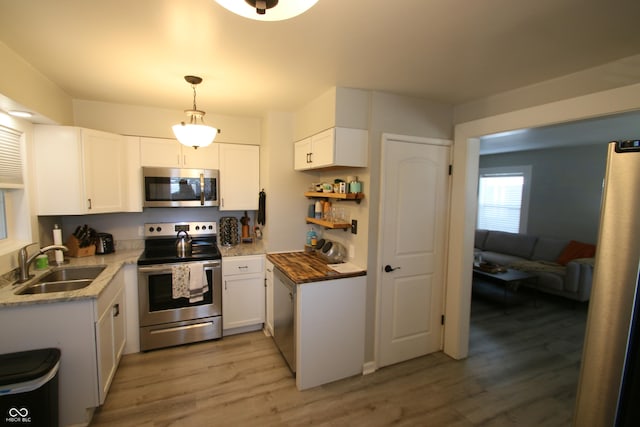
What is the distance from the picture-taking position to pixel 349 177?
2.73 meters

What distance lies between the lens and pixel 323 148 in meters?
2.57

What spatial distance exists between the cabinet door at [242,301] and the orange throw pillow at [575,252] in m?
4.81

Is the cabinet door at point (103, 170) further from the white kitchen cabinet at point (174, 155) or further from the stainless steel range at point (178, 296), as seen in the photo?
the stainless steel range at point (178, 296)

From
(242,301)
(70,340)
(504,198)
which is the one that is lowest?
(242,301)

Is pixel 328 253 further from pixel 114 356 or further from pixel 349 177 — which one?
pixel 114 356

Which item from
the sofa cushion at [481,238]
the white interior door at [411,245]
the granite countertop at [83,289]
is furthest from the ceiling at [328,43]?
the sofa cushion at [481,238]

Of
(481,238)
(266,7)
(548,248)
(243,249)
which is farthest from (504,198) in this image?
(266,7)

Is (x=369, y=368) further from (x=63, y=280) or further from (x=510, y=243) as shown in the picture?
(x=510, y=243)

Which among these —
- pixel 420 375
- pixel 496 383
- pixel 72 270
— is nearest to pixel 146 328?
pixel 72 270

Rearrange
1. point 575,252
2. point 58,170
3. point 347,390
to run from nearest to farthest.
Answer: point 347,390 → point 58,170 → point 575,252

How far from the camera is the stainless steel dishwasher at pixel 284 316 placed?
8.00 feet

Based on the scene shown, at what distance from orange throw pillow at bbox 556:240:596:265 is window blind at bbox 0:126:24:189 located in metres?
6.82

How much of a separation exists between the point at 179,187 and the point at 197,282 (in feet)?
3.56

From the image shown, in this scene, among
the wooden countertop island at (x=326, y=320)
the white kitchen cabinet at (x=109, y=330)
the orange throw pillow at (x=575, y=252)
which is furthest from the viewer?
the orange throw pillow at (x=575, y=252)
